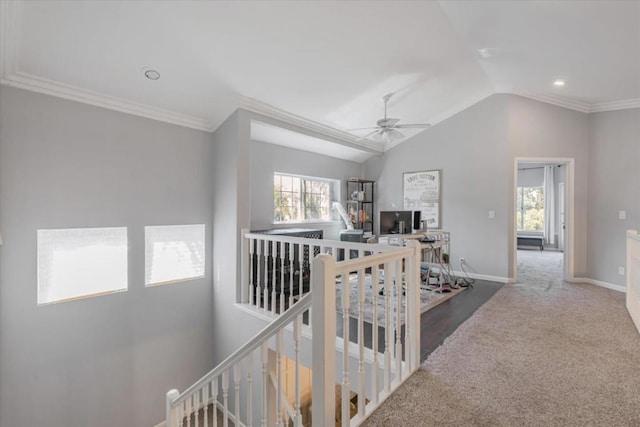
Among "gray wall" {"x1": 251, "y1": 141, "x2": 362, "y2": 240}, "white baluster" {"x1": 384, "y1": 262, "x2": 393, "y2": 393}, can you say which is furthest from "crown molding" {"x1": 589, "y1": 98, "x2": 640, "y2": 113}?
"white baluster" {"x1": 384, "y1": 262, "x2": 393, "y2": 393}

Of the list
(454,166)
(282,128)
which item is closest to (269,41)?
(282,128)

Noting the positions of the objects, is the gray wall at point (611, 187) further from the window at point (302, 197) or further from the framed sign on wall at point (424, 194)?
the window at point (302, 197)

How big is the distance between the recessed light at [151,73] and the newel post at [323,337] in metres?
2.89

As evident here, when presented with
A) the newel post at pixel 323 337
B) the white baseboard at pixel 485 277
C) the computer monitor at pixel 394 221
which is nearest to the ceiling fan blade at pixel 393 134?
the computer monitor at pixel 394 221

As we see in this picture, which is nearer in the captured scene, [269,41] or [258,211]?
[269,41]

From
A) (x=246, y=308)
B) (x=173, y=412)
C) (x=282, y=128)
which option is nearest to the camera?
(x=173, y=412)

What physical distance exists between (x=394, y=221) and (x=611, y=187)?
10.3 feet

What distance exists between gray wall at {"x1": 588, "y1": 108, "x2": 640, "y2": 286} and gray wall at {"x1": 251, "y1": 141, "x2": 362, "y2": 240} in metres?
4.20

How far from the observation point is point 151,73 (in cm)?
302

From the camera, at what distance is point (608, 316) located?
10.0 ft

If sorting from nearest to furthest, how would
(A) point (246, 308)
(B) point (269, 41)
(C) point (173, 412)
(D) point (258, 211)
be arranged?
1. (C) point (173, 412)
2. (B) point (269, 41)
3. (A) point (246, 308)
4. (D) point (258, 211)

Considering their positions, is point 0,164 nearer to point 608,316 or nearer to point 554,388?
point 554,388

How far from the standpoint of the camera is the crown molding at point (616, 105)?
4023 mm

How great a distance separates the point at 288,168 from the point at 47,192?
10.7ft
